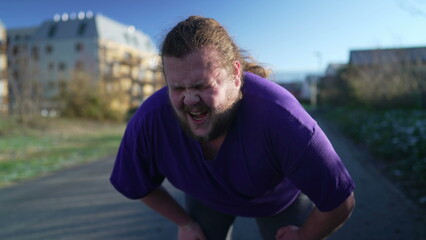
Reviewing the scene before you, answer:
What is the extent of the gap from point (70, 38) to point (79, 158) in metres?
34.9

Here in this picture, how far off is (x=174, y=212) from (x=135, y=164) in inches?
19.1

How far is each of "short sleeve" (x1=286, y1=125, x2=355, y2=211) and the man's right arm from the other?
2.94ft

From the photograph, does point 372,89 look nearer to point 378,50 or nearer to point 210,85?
point 378,50

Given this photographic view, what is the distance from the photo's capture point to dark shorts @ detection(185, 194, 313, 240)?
7.48 feet

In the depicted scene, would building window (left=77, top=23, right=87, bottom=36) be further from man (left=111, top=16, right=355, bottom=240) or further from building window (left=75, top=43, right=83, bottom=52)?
man (left=111, top=16, right=355, bottom=240)

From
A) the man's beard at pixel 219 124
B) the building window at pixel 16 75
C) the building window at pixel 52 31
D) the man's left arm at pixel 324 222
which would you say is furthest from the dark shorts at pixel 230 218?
the building window at pixel 52 31

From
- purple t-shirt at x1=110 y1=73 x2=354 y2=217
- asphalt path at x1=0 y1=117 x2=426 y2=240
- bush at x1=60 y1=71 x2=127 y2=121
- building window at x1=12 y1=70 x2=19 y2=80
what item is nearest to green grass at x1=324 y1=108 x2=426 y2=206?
asphalt path at x1=0 y1=117 x2=426 y2=240

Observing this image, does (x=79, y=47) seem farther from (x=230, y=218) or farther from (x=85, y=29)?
(x=230, y=218)

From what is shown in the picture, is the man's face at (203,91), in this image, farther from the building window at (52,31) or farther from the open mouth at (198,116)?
the building window at (52,31)

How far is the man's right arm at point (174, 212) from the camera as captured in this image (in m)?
2.33

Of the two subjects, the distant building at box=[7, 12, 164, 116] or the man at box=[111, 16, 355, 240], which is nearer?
the man at box=[111, 16, 355, 240]

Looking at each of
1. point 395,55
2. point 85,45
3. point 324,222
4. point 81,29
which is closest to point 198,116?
point 324,222

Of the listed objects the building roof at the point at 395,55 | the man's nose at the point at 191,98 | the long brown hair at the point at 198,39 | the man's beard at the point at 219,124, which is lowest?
the building roof at the point at 395,55

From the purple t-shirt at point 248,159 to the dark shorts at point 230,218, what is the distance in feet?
0.23
